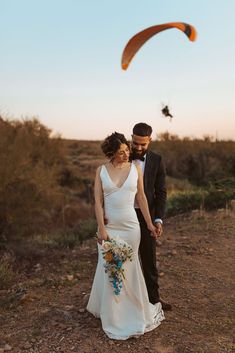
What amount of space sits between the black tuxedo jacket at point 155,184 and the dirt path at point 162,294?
1209 millimetres

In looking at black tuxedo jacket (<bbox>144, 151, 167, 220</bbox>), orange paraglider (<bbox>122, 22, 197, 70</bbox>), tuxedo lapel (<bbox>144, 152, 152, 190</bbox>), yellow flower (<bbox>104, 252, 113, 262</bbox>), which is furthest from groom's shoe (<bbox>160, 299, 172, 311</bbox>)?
orange paraglider (<bbox>122, 22, 197, 70</bbox>)

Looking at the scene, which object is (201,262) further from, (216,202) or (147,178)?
(216,202)

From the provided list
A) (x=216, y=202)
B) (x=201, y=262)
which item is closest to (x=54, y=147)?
(x=216, y=202)

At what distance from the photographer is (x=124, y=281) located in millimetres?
4277

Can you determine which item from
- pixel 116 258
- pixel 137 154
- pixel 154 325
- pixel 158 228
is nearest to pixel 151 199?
pixel 158 228

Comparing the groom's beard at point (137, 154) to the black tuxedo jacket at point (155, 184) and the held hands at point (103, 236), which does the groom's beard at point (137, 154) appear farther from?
the held hands at point (103, 236)

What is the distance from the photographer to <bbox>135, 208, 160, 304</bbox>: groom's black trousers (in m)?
4.56

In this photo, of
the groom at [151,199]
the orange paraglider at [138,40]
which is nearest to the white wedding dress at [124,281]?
the groom at [151,199]

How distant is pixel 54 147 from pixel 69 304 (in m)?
20.6

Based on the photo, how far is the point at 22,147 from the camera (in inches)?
699

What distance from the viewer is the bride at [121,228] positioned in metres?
4.17

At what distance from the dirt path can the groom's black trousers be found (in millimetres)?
358

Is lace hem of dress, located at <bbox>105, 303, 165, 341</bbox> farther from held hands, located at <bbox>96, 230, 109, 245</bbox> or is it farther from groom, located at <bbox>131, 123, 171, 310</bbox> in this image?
held hands, located at <bbox>96, 230, 109, 245</bbox>

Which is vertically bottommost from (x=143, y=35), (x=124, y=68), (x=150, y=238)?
(x=150, y=238)
